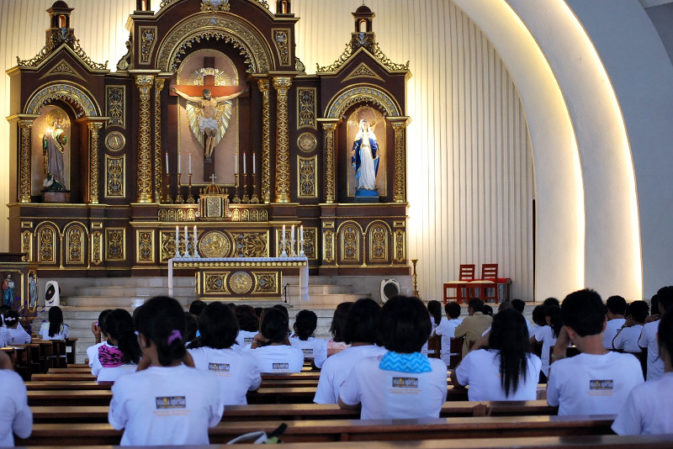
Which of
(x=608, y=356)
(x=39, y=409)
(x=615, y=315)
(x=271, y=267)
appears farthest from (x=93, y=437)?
(x=271, y=267)

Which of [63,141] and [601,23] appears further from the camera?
[63,141]

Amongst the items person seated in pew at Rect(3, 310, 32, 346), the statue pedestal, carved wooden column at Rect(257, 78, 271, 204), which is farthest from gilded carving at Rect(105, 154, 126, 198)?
person seated in pew at Rect(3, 310, 32, 346)

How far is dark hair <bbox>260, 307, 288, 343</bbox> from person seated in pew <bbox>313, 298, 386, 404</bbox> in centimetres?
123

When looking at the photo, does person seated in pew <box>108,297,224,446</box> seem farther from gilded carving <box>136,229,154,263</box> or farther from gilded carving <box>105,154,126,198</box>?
gilded carving <box>105,154,126,198</box>

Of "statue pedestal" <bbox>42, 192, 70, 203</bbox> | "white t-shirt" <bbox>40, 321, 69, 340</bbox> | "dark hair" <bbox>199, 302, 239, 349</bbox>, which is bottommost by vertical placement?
"white t-shirt" <bbox>40, 321, 69, 340</bbox>

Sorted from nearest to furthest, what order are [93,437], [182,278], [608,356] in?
[93,437], [608,356], [182,278]

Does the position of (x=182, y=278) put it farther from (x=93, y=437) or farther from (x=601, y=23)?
(x=93, y=437)

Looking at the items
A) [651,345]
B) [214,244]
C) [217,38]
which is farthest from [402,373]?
[217,38]

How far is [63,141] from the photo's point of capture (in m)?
19.8

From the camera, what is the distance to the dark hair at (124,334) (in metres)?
7.04

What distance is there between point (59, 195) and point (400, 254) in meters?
6.35

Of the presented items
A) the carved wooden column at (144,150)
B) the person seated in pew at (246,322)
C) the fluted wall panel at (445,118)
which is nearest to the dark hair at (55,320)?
the person seated in pew at (246,322)

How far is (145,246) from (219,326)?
13.5 m

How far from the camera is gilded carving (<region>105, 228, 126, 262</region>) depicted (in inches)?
782
